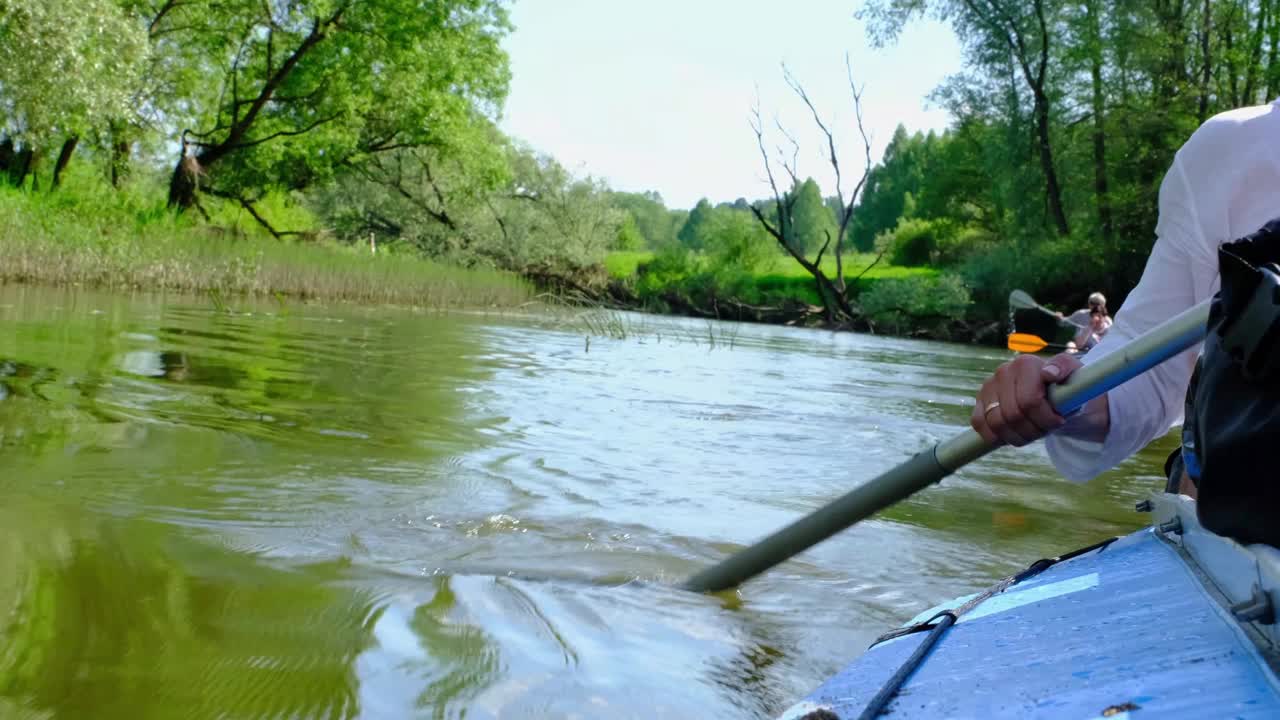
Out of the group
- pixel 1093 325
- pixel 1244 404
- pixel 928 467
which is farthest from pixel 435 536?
pixel 1093 325

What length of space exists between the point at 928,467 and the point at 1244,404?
923 mm

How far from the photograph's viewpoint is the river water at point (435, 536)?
1.79 metres

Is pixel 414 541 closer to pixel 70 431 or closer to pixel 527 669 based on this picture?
pixel 527 669

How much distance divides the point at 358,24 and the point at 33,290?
419 inches

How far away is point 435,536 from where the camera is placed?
279 centimetres

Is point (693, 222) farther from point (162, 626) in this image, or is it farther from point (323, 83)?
point (162, 626)

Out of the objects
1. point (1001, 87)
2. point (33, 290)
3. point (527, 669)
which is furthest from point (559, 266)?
point (527, 669)

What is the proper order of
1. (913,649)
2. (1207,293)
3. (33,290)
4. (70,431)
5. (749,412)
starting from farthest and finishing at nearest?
(33,290)
(749,412)
(70,431)
(1207,293)
(913,649)

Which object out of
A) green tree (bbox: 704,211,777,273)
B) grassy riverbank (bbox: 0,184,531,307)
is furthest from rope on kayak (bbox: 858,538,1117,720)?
green tree (bbox: 704,211,777,273)

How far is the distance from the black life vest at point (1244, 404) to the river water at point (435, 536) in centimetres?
106

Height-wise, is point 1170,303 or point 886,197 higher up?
point 886,197

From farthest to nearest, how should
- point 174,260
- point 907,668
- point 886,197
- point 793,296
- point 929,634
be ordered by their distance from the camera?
point 886,197 → point 793,296 → point 174,260 → point 929,634 → point 907,668

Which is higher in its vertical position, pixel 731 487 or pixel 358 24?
pixel 358 24

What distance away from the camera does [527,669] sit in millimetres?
1883
